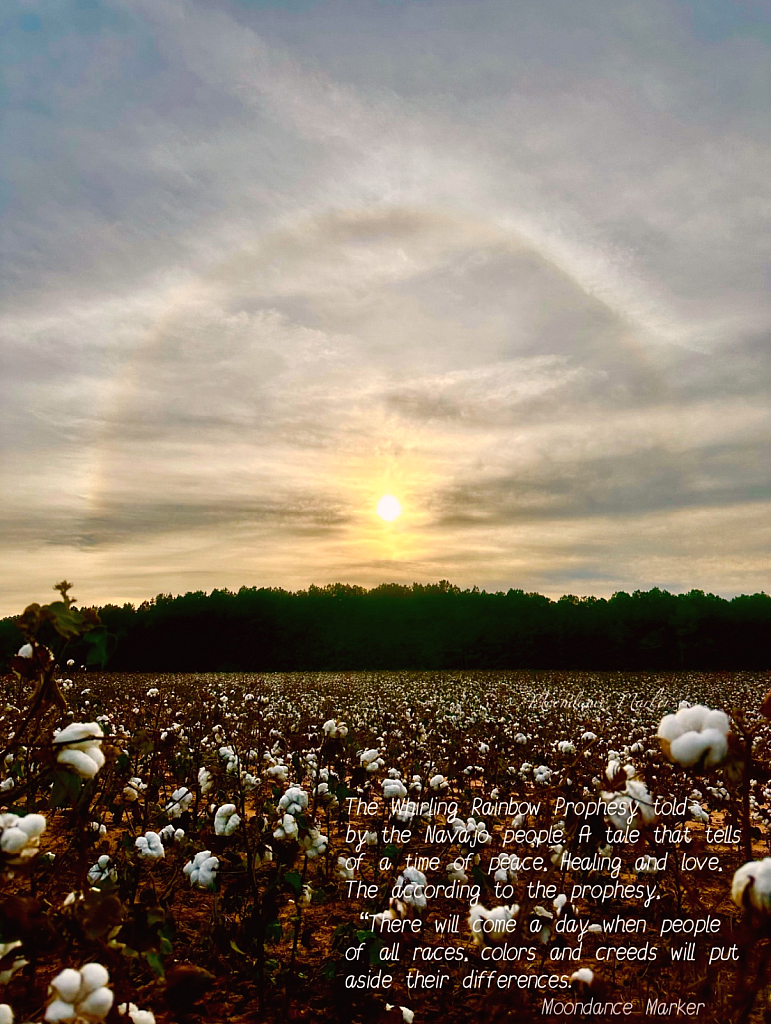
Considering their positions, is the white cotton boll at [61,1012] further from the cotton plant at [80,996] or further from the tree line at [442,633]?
the tree line at [442,633]

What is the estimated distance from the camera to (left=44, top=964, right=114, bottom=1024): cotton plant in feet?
5.73

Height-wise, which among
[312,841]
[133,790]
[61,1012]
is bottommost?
[312,841]

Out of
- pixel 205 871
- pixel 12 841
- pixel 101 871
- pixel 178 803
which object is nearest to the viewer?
pixel 12 841

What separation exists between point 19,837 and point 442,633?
5170cm

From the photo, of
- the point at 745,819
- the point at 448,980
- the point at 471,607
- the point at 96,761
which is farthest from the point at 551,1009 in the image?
the point at 471,607

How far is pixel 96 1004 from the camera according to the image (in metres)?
1.74

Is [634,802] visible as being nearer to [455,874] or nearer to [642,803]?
[642,803]

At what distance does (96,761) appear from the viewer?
1936 mm

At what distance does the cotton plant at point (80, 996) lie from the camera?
5.73ft

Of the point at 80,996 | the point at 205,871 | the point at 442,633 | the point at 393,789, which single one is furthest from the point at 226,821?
the point at 442,633

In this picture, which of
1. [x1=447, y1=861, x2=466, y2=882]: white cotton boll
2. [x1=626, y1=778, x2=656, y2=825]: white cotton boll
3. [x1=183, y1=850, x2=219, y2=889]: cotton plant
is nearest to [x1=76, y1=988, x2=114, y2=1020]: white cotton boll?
[x1=626, y1=778, x2=656, y2=825]: white cotton boll

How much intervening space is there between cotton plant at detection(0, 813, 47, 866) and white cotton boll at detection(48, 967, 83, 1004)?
0.94ft

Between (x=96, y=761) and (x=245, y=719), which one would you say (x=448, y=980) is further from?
(x=245, y=719)

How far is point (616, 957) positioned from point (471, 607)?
2015 inches
